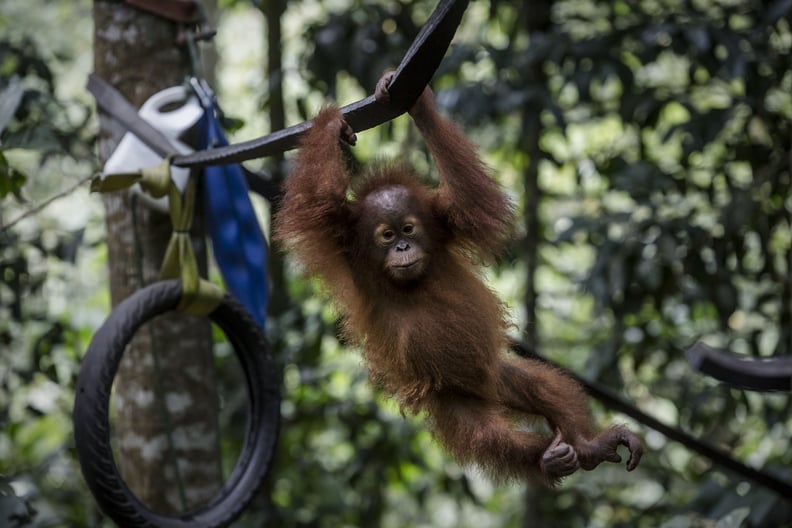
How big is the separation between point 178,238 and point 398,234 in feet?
2.14

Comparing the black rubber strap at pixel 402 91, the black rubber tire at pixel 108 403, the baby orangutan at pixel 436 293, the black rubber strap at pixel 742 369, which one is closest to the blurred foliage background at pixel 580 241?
the black rubber tire at pixel 108 403

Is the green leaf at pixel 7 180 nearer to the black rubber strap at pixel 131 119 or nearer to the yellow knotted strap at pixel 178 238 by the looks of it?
the black rubber strap at pixel 131 119

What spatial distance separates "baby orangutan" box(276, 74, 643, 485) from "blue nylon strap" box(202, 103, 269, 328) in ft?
1.93

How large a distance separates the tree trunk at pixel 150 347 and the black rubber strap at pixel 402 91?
678 mm

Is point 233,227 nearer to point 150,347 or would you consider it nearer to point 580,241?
point 150,347

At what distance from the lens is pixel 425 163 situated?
441cm

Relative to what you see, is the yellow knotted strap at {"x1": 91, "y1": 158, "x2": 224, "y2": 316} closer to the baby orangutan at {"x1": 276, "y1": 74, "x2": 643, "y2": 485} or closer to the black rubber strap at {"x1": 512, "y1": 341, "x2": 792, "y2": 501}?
the baby orangutan at {"x1": 276, "y1": 74, "x2": 643, "y2": 485}

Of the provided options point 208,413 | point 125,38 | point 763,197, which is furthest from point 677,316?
point 125,38

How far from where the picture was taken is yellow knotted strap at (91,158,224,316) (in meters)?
2.34

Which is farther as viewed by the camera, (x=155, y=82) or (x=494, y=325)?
(x=155, y=82)

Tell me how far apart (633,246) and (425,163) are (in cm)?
121

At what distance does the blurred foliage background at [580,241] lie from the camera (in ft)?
11.5

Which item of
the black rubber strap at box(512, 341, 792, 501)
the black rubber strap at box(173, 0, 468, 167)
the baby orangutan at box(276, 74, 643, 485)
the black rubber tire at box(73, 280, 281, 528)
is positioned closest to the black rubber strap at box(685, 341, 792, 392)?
the baby orangutan at box(276, 74, 643, 485)

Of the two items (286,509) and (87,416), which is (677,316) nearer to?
(286,509)
